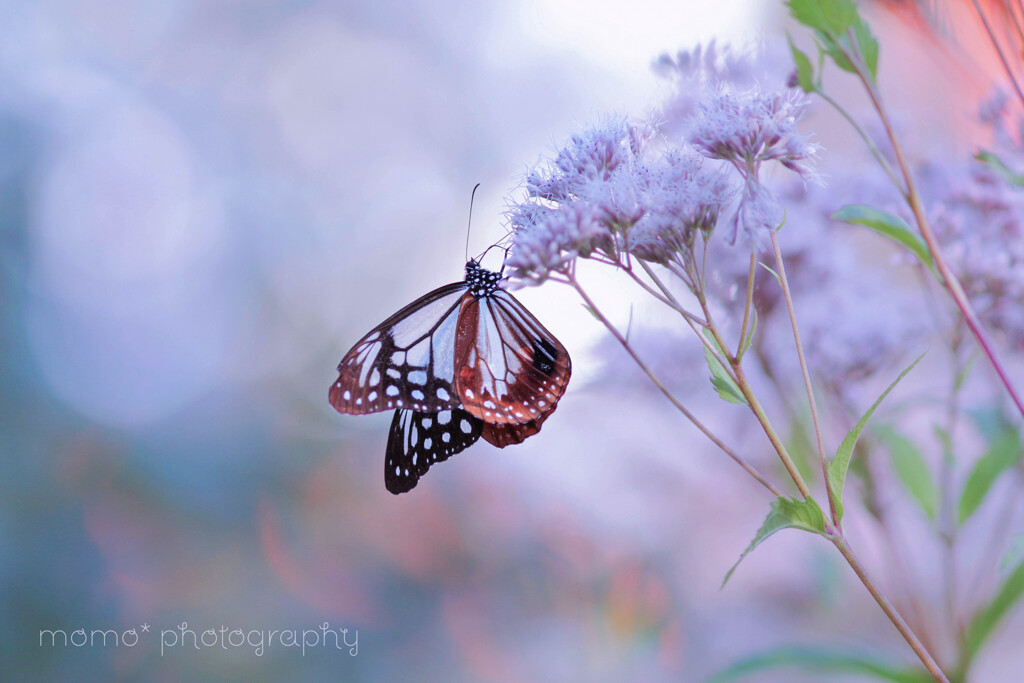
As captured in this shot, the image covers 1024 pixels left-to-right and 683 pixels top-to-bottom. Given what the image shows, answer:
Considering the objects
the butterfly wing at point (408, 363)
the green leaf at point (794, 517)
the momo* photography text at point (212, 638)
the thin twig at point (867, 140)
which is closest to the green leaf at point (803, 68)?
the thin twig at point (867, 140)

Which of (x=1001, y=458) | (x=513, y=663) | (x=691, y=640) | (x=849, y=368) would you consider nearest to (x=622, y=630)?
(x=691, y=640)

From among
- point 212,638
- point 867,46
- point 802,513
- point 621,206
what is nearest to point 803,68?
point 867,46

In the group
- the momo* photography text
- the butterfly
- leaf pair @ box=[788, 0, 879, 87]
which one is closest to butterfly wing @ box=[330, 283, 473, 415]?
the butterfly

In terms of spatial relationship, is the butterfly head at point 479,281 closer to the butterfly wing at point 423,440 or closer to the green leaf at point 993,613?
the butterfly wing at point 423,440

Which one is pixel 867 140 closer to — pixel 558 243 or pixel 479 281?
pixel 558 243

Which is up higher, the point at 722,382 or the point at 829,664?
the point at 722,382
